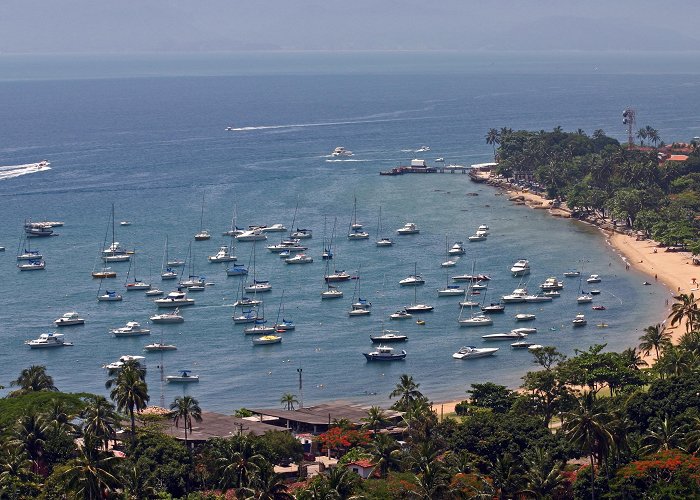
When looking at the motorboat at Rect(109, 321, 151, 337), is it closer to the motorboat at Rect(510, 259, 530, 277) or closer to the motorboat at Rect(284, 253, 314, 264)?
the motorboat at Rect(284, 253, 314, 264)

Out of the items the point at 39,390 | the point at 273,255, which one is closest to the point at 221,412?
the point at 39,390

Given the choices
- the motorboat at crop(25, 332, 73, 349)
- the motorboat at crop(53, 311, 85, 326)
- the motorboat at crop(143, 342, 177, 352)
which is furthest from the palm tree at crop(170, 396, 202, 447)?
the motorboat at crop(53, 311, 85, 326)

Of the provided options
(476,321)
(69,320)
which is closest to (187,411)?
(69,320)

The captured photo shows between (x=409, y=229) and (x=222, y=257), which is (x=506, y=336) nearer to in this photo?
(x=222, y=257)

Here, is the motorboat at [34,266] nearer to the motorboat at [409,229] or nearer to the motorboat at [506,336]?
the motorboat at [409,229]

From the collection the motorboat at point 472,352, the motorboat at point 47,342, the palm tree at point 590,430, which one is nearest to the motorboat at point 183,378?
the motorboat at point 47,342
